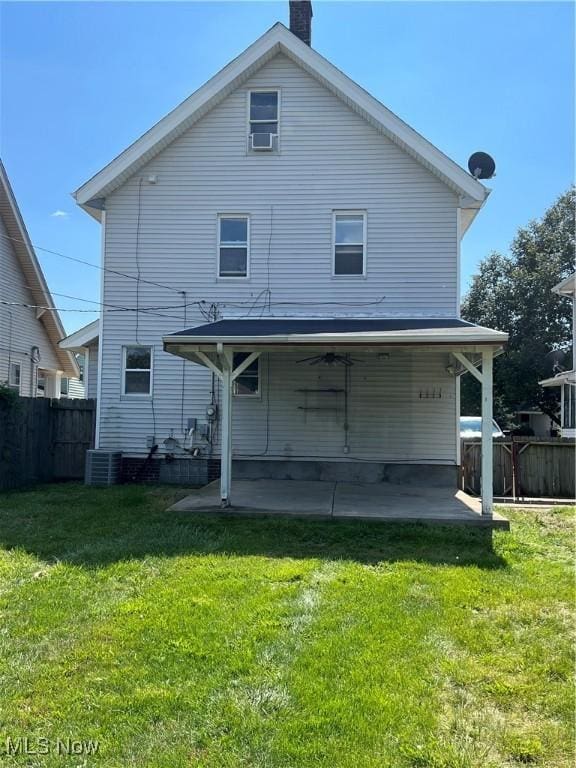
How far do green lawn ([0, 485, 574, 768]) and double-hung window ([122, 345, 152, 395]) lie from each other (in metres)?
5.26

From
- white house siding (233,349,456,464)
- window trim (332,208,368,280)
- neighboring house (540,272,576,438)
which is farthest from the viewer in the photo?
neighboring house (540,272,576,438)

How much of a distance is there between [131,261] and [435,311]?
6.33 metres

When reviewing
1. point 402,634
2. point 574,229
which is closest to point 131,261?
point 402,634

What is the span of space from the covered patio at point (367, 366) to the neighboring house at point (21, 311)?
8559mm

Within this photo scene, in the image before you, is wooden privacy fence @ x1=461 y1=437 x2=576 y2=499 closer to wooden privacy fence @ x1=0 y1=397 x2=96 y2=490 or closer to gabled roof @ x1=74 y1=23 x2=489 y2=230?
gabled roof @ x1=74 y1=23 x2=489 y2=230

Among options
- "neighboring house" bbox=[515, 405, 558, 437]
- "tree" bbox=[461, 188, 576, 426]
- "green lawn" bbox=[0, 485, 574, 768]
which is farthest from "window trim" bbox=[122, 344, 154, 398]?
"neighboring house" bbox=[515, 405, 558, 437]

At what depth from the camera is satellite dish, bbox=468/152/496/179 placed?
1253 cm

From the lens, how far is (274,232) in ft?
38.3

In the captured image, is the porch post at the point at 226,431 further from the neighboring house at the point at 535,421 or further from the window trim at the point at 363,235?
the neighboring house at the point at 535,421

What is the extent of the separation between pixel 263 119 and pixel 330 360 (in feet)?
17.4

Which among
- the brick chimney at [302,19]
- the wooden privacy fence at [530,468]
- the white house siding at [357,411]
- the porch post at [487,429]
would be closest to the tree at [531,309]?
the wooden privacy fence at [530,468]

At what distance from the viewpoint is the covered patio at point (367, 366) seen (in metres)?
7.94

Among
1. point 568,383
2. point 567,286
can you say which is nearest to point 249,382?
point 567,286

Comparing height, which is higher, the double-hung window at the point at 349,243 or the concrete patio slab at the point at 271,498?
the double-hung window at the point at 349,243
